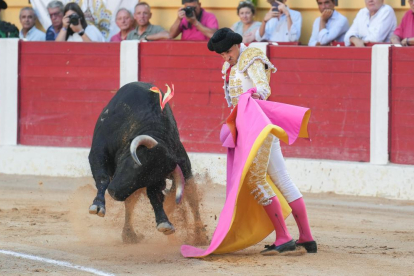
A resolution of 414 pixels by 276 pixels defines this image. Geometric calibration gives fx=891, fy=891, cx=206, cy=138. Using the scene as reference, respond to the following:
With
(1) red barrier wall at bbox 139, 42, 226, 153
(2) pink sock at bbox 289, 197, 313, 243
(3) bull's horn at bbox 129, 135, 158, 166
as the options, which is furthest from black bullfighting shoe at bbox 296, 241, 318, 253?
(1) red barrier wall at bbox 139, 42, 226, 153

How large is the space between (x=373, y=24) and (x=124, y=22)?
246 centimetres

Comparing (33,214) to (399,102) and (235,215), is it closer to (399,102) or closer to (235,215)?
(235,215)

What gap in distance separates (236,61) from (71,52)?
4.24 meters

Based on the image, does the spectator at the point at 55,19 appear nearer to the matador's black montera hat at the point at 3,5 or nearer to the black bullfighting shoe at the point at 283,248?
the matador's black montera hat at the point at 3,5

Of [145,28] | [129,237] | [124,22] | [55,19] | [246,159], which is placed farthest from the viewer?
[55,19]

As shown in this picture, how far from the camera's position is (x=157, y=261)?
4180 millimetres

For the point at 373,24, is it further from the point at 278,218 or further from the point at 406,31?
the point at 278,218

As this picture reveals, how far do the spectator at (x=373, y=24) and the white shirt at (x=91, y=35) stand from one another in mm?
2489

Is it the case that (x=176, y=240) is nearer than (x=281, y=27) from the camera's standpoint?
Yes

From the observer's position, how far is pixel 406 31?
7031 millimetres

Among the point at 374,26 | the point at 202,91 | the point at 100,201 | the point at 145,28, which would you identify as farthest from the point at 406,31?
the point at 100,201

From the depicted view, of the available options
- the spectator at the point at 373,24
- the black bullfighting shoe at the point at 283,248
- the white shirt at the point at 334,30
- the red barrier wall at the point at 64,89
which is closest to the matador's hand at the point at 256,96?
the black bullfighting shoe at the point at 283,248

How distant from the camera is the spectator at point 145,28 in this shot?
323 inches

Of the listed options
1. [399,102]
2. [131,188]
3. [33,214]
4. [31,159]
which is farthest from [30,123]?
[131,188]
